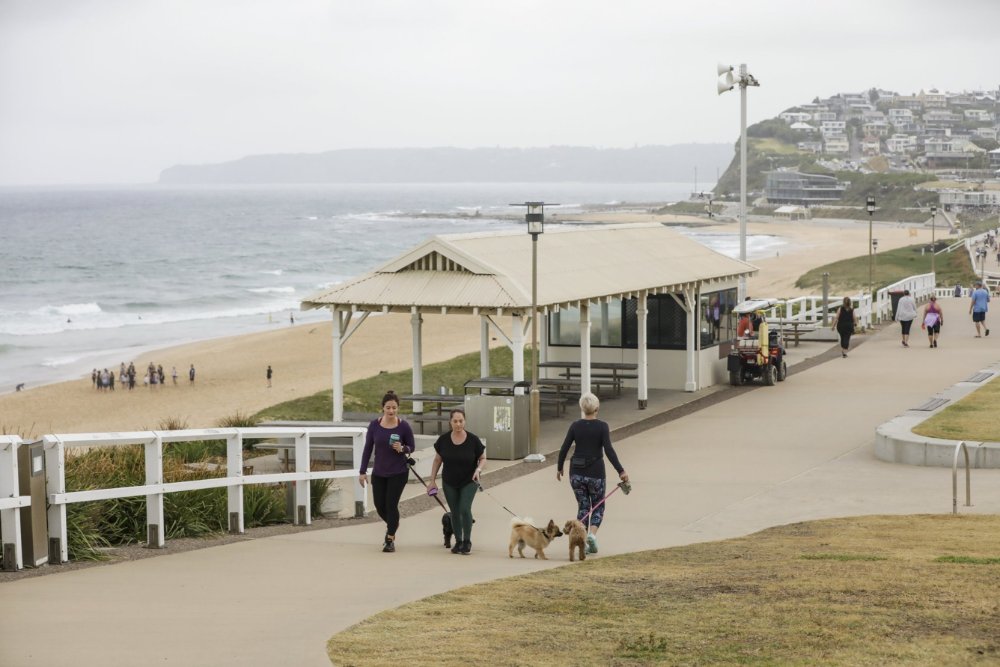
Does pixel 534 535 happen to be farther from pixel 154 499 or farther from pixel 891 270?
pixel 891 270

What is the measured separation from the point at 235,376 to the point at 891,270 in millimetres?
29765

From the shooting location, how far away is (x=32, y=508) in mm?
8875

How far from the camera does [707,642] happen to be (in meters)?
6.87

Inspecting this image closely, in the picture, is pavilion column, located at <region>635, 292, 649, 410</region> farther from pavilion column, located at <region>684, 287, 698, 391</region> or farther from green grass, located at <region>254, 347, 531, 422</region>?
green grass, located at <region>254, 347, 531, 422</region>

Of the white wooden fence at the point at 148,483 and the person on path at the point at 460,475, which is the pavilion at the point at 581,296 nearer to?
the white wooden fence at the point at 148,483

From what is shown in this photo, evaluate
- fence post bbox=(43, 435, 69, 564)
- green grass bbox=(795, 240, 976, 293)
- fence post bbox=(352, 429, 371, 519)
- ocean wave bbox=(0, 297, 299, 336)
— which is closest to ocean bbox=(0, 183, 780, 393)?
ocean wave bbox=(0, 297, 299, 336)

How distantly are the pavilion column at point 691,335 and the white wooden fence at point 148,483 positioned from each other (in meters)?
10.7

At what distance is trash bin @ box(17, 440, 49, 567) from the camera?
887 centimetres

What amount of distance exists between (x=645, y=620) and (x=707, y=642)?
0.62 m

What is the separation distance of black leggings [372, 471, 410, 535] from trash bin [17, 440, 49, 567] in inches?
102

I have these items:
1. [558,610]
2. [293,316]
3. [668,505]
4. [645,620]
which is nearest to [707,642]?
[645,620]

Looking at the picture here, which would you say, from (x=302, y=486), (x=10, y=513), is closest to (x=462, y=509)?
(x=302, y=486)

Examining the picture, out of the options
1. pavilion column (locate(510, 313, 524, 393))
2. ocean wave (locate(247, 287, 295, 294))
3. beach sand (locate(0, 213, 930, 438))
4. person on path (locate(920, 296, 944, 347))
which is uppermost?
pavilion column (locate(510, 313, 524, 393))

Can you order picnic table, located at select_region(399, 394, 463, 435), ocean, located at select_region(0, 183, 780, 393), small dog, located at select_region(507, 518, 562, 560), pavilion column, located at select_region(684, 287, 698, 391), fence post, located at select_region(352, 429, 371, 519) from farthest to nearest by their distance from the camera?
1. ocean, located at select_region(0, 183, 780, 393)
2. pavilion column, located at select_region(684, 287, 698, 391)
3. picnic table, located at select_region(399, 394, 463, 435)
4. fence post, located at select_region(352, 429, 371, 519)
5. small dog, located at select_region(507, 518, 562, 560)
